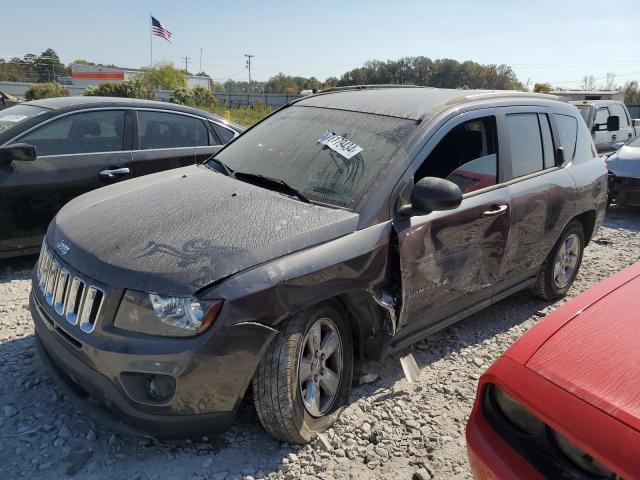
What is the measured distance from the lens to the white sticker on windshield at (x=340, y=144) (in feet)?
10.1

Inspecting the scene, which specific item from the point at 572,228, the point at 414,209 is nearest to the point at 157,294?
the point at 414,209

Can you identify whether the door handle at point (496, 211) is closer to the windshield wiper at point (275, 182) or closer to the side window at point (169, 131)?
the windshield wiper at point (275, 182)

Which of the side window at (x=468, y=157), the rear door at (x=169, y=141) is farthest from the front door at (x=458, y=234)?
the rear door at (x=169, y=141)

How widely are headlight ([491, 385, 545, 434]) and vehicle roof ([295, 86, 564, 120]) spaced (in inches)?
71.0

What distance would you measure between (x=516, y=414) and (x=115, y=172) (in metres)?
4.24

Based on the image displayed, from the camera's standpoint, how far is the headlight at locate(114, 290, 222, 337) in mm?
2162

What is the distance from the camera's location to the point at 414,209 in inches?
112

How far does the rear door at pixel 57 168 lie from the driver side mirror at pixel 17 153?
4.2 inches

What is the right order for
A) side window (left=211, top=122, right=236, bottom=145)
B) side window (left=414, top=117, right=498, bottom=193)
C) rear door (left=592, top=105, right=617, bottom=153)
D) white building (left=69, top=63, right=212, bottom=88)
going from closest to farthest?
side window (left=414, top=117, right=498, bottom=193)
side window (left=211, top=122, right=236, bottom=145)
rear door (left=592, top=105, right=617, bottom=153)
white building (left=69, top=63, right=212, bottom=88)

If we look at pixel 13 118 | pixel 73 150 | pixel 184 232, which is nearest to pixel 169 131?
pixel 73 150

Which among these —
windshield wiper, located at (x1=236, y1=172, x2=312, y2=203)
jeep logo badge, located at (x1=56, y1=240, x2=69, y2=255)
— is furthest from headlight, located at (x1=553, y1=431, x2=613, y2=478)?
jeep logo badge, located at (x1=56, y1=240, x2=69, y2=255)

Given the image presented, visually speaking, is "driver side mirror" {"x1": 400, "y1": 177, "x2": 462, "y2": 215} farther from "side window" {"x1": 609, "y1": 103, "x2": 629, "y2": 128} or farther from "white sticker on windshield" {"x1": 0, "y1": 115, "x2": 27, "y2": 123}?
"side window" {"x1": 609, "y1": 103, "x2": 629, "y2": 128}

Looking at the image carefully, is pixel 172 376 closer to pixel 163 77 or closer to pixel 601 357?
pixel 601 357

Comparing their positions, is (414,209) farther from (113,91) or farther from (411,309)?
(113,91)
